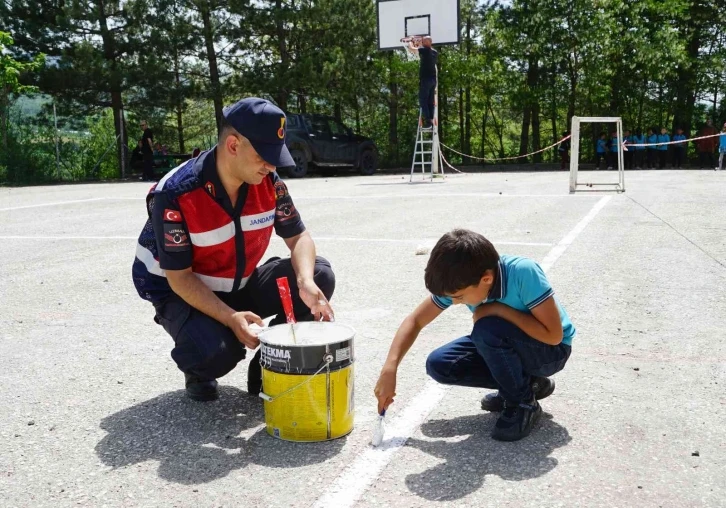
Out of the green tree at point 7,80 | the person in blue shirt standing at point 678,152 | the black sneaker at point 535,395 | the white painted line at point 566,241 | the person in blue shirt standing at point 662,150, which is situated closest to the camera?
the black sneaker at point 535,395

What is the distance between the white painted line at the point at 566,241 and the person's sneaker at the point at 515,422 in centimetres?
343

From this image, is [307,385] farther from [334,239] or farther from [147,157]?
[147,157]

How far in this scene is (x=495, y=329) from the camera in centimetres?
299

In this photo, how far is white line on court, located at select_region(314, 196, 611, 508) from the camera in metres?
2.58

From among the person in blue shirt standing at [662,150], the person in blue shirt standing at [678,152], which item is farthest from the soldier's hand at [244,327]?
the person in blue shirt standing at [678,152]

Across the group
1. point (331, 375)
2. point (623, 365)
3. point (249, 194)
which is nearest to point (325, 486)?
point (331, 375)

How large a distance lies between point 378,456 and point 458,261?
0.84 meters

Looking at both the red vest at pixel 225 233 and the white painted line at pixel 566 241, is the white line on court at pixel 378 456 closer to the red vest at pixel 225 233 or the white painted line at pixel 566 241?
the red vest at pixel 225 233

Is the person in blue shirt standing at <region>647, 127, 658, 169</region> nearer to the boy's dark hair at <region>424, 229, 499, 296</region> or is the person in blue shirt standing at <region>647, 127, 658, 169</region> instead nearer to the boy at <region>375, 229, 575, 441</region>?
the boy at <region>375, 229, 575, 441</region>

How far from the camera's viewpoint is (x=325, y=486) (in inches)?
105

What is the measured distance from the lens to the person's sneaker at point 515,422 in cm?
304

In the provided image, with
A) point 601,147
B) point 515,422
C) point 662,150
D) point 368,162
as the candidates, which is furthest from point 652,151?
point 515,422

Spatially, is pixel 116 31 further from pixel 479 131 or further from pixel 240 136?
pixel 240 136

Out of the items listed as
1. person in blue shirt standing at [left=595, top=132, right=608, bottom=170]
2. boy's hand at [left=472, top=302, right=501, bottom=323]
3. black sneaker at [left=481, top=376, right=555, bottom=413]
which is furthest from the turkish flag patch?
person in blue shirt standing at [left=595, top=132, right=608, bottom=170]
